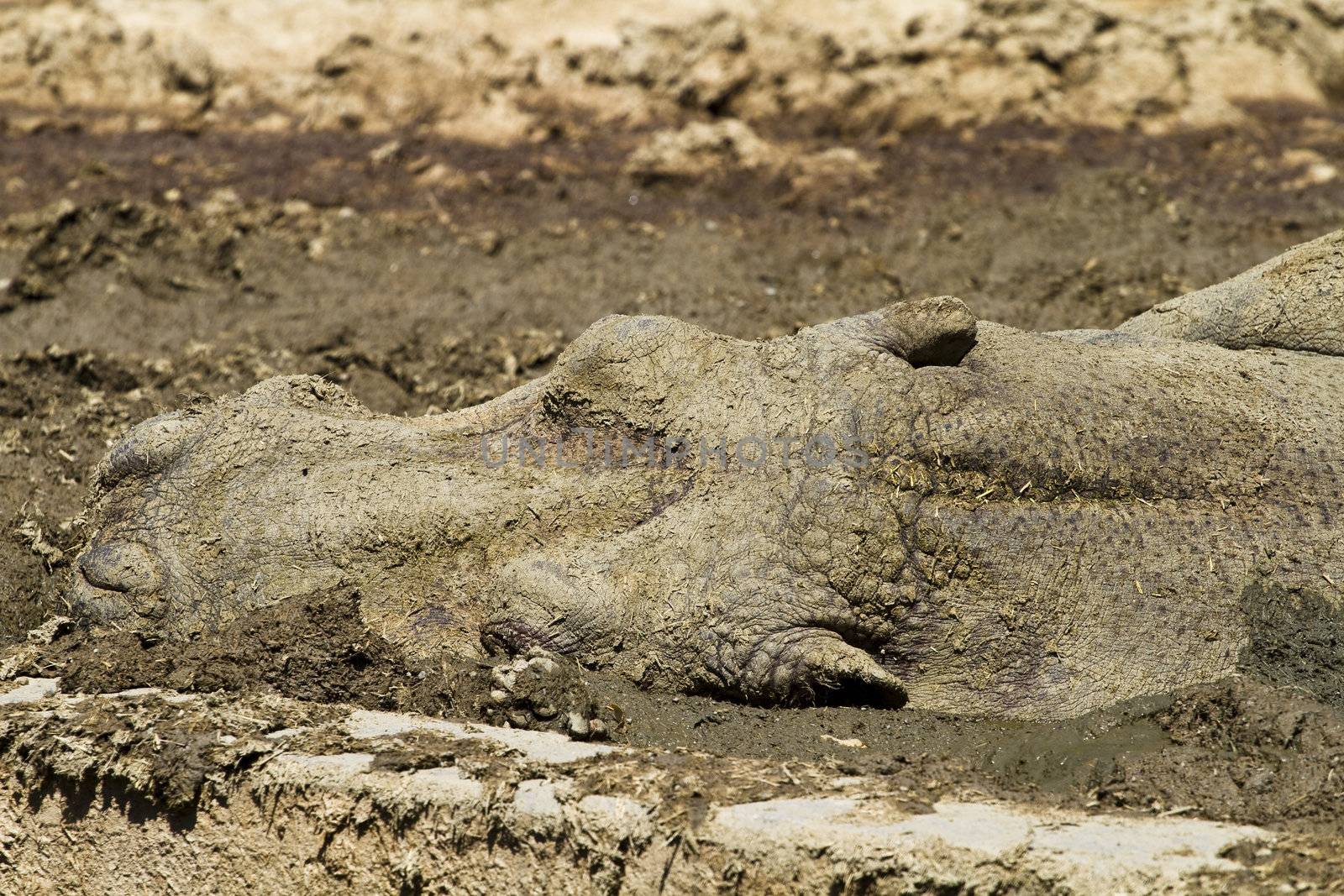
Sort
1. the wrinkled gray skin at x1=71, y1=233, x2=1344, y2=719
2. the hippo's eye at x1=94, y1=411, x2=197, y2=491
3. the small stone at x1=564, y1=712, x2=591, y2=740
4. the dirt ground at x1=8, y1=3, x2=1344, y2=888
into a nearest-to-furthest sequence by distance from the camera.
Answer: the small stone at x1=564, y1=712, x2=591, y2=740
the wrinkled gray skin at x1=71, y1=233, x2=1344, y2=719
the hippo's eye at x1=94, y1=411, x2=197, y2=491
the dirt ground at x1=8, y1=3, x2=1344, y2=888

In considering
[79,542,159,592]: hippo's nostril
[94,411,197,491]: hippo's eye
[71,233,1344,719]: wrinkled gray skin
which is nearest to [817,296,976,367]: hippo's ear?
[71,233,1344,719]: wrinkled gray skin

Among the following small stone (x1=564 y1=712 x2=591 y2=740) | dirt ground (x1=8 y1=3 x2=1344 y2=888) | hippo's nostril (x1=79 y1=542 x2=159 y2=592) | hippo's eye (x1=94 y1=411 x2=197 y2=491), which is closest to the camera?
small stone (x1=564 y1=712 x2=591 y2=740)

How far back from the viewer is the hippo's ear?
3766mm

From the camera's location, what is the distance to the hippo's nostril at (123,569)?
361cm

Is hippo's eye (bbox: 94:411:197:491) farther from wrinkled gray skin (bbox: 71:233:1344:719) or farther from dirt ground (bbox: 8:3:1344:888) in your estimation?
dirt ground (bbox: 8:3:1344:888)

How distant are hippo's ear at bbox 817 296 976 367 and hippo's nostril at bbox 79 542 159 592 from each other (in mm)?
1985

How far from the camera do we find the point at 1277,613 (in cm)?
352

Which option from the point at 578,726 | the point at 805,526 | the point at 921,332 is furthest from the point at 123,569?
the point at 921,332

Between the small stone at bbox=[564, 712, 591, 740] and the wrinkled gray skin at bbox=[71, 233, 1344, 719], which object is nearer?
the small stone at bbox=[564, 712, 591, 740]

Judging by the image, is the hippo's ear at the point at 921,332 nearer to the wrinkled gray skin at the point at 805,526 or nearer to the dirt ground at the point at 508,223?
the wrinkled gray skin at the point at 805,526

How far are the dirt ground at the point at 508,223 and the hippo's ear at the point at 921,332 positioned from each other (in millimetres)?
2070

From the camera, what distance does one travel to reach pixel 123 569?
142 inches

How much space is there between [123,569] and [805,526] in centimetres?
185

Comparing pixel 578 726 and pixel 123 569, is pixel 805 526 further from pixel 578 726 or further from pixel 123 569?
pixel 123 569
